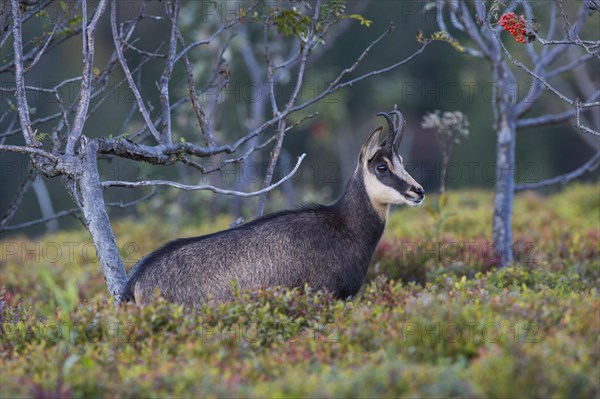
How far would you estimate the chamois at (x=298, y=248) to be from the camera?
25.6 ft

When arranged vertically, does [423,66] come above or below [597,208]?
above

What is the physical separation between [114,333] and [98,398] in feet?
3.77

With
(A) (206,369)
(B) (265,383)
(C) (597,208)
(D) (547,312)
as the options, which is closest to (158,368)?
(A) (206,369)

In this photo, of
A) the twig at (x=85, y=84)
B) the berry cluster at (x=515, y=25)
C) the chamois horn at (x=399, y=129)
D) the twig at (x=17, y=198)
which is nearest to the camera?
the berry cluster at (x=515, y=25)

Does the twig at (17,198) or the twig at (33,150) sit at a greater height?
the twig at (33,150)

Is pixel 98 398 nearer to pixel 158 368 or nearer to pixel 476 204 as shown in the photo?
pixel 158 368

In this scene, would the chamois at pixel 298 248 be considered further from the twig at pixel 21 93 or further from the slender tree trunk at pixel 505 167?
the slender tree trunk at pixel 505 167

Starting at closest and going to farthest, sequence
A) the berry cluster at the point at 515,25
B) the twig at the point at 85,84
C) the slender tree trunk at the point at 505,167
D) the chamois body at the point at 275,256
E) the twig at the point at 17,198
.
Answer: the berry cluster at the point at 515,25, the chamois body at the point at 275,256, the twig at the point at 85,84, the twig at the point at 17,198, the slender tree trunk at the point at 505,167

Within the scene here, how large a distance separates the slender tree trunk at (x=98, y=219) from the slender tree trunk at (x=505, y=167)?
5559mm

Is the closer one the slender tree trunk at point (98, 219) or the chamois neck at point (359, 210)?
the slender tree trunk at point (98, 219)

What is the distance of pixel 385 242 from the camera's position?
40.3 feet

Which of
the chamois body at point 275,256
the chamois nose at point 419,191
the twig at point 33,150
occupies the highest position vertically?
the twig at point 33,150

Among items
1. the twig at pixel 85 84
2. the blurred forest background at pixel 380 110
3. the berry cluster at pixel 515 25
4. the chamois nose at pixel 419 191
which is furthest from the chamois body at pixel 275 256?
the blurred forest background at pixel 380 110

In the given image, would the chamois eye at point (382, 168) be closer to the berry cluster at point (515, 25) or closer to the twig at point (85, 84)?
the berry cluster at point (515, 25)
